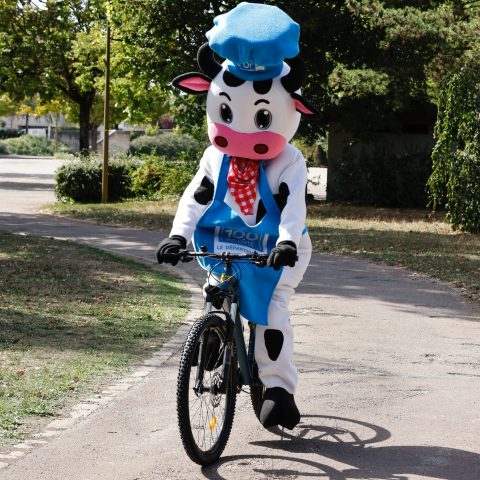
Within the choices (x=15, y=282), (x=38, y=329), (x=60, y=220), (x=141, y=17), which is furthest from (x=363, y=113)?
(x=38, y=329)

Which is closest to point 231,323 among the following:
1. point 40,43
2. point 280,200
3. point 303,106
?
point 280,200

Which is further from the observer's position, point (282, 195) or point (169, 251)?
point (282, 195)

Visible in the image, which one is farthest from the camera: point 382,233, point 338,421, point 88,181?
point 88,181

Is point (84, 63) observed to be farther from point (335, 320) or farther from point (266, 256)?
point (266, 256)

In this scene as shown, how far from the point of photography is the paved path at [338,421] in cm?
484

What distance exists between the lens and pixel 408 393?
6.54m

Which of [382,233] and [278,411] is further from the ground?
[382,233]

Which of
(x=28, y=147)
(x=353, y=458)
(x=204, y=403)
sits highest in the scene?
(x=28, y=147)

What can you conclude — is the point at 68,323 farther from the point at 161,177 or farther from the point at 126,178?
the point at 161,177

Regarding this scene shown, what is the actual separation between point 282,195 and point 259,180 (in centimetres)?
15

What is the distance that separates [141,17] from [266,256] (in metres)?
20.8

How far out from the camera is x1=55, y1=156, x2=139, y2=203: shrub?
26438mm

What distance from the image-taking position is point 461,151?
19062mm

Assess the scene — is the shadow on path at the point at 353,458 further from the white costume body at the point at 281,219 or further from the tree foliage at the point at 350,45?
the tree foliage at the point at 350,45
